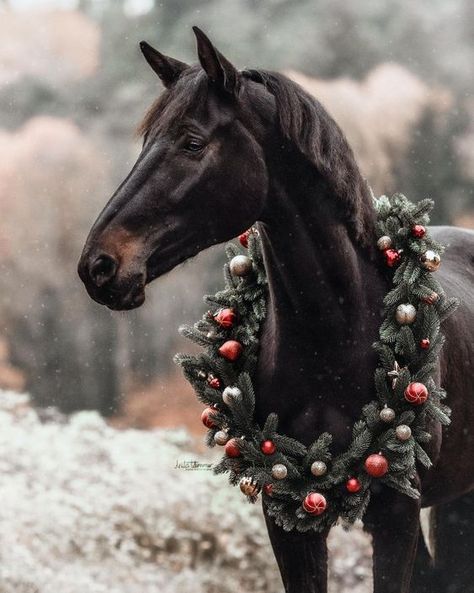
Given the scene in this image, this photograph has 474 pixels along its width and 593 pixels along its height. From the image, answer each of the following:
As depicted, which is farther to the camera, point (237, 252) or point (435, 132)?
point (435, 132)

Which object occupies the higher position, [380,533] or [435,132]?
[435,132]

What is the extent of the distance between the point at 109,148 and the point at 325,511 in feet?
10.5

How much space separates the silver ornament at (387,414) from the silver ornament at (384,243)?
35 cm

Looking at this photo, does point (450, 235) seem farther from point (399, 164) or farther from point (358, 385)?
point (399, 164)

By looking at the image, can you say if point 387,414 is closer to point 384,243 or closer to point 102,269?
point 384,243

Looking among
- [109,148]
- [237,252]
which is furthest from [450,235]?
[109,148]

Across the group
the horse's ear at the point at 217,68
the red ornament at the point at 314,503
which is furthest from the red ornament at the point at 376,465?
the horse's ear at the point at 217,68

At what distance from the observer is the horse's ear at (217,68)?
66.6 inches

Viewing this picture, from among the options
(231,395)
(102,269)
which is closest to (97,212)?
(231,395)

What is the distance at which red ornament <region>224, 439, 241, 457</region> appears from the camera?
6.49ft

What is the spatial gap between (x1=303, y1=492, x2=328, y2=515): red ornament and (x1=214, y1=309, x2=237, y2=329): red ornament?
42 cm

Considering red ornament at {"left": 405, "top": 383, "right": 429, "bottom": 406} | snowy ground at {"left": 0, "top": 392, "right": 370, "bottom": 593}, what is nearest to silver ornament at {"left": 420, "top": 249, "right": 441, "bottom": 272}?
red ornament at {"left": 405, "top": 383, "right": 429, "bottom": 406}

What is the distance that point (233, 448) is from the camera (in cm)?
198

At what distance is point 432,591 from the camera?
9.59 feet
